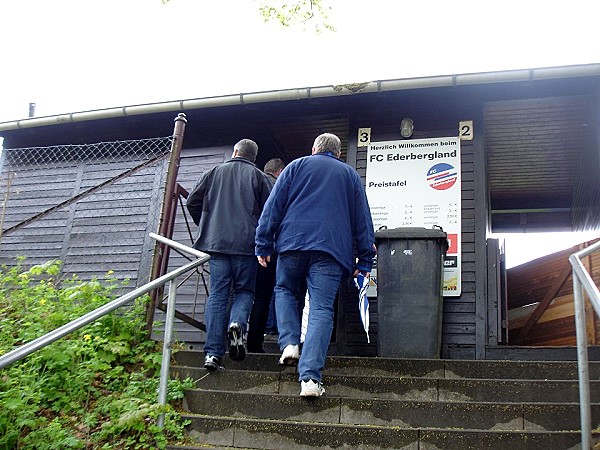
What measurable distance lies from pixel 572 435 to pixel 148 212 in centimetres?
540

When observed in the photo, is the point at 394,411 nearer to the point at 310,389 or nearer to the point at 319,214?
the point at 310,389

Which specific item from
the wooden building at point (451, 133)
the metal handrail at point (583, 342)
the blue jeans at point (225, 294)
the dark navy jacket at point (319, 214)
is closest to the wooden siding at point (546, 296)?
the wooden building at point (451, 133)

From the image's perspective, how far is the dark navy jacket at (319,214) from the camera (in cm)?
420

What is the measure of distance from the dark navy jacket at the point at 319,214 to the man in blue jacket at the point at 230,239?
0.34 metres

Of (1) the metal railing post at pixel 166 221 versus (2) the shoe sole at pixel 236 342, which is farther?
(1) the metal railing post at pixel 166 221

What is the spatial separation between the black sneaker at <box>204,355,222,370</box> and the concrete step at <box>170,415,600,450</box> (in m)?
0.53

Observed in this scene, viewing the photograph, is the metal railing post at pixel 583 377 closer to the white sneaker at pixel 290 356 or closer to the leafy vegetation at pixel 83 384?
the white sneaker at pixel 290 356

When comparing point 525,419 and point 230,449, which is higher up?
point 525,419

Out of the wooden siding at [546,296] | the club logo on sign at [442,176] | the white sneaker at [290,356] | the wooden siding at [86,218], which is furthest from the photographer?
the wooden siding at [86,218]

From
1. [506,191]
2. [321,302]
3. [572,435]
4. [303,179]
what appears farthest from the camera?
[506,191]

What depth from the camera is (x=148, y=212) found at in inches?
301

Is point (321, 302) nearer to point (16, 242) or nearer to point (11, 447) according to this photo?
point (11, 447)

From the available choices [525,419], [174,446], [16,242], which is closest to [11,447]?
[174,446]

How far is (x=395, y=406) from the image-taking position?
3.79 metres
